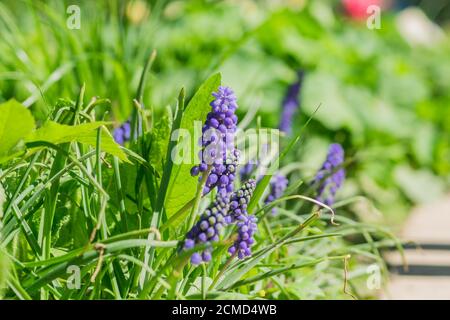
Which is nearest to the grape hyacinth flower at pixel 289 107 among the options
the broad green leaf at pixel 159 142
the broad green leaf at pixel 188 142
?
the broad green leaf at pixel 159 142

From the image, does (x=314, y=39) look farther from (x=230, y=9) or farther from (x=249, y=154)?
(x=249, y=154)

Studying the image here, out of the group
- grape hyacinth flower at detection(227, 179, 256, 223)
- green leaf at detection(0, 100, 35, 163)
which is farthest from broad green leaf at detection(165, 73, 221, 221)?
green leaf at detection(0, 100, 35, 163)

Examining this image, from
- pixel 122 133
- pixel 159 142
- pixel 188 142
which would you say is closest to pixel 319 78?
pixel 122 133

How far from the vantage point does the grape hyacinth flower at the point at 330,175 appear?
90.8 inches

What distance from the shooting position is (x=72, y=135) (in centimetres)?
157

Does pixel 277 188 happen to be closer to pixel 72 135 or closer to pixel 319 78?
pixel 72 135

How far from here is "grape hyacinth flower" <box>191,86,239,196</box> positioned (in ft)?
5.11

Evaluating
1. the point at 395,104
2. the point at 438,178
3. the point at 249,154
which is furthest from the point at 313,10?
the point at 249,154

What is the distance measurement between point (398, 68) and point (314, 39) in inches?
25.4

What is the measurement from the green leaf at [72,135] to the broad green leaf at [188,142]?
7.7 inches

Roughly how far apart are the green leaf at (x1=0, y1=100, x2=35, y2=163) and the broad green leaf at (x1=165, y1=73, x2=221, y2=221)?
367mm

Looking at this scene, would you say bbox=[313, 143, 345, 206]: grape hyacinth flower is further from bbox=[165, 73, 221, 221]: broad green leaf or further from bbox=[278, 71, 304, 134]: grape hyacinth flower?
bbox=[278, 71, 304, 134]: grape hyacinth flower

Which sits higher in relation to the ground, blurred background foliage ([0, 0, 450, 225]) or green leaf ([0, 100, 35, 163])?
blurred background foliage ([0, 0, 450, 225])

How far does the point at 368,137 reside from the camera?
16.0ft
